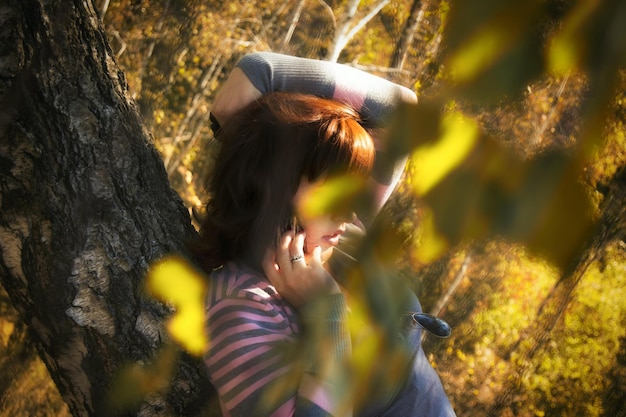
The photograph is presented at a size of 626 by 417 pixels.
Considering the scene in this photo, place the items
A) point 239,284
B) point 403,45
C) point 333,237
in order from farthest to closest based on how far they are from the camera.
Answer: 1. point 403,45
2. point 333,237
3. point 239,284

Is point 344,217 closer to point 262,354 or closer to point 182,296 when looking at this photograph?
point 262,354

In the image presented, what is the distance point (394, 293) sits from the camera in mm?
1467

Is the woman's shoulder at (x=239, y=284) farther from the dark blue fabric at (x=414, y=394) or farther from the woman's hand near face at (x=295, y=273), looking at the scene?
the dark blue fabric at (x=414, y=394)

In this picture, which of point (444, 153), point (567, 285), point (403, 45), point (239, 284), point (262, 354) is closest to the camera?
point (444, 153)

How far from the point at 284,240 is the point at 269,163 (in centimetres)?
19

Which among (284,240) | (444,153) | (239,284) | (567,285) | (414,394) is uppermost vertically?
(444,153)

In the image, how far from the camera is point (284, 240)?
131 cm

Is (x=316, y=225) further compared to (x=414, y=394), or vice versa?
(x=414, y=394)

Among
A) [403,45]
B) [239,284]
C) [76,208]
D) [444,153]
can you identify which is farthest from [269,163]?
[403,45]

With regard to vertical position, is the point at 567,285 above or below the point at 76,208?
above

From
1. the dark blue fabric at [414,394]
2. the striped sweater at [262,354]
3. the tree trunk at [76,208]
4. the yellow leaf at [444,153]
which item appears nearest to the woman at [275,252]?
the striped sweater at [262,354]

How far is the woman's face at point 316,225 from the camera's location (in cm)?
126

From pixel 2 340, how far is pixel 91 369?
1.40 m

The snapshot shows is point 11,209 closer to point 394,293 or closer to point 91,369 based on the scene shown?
point 91,369
